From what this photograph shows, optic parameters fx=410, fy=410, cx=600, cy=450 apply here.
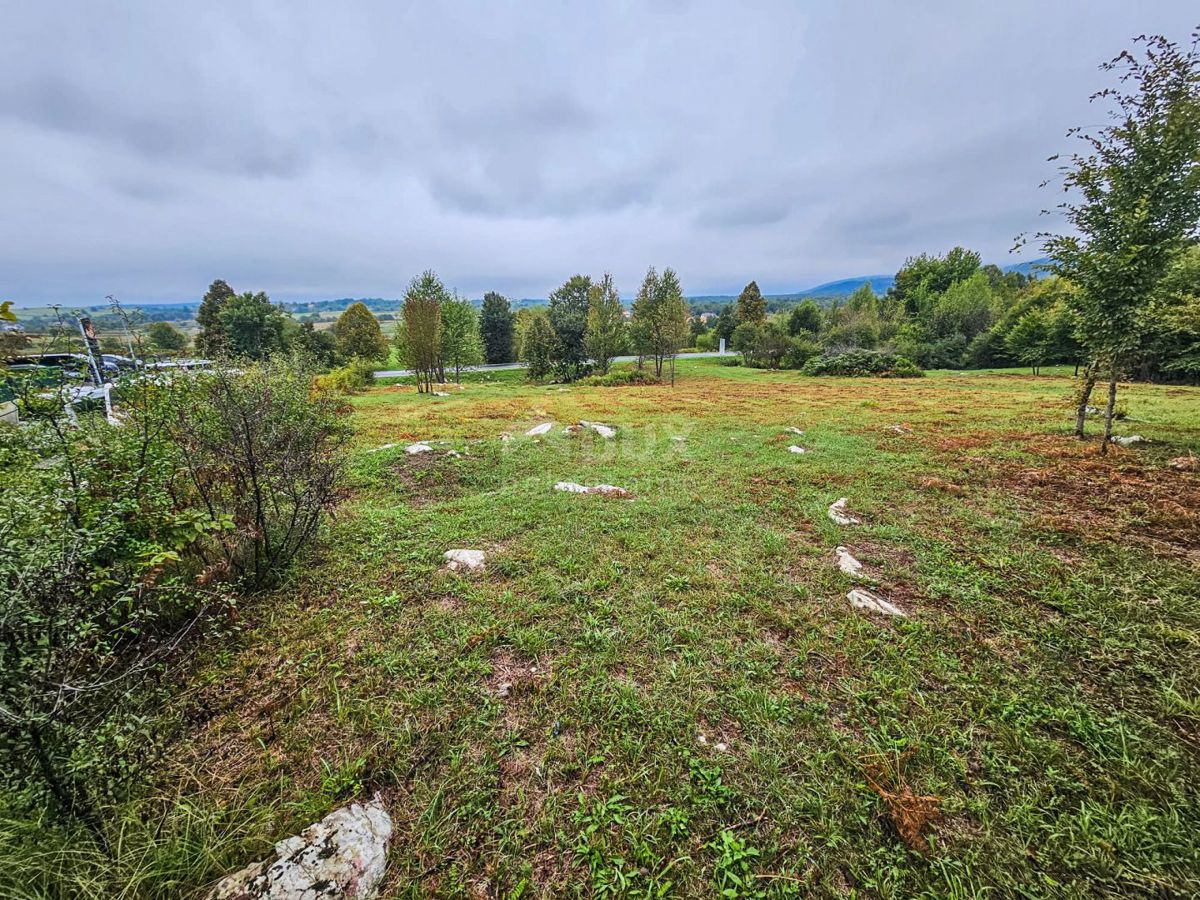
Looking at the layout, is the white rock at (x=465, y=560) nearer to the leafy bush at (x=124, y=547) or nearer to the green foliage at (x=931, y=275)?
the leafy bush at (x=124, y=547)

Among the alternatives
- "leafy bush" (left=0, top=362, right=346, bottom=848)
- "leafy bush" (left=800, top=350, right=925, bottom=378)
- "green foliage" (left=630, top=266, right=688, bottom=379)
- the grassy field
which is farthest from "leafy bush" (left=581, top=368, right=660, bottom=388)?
"leafy bush" (left=0, top=362, right=346, bottom=848)

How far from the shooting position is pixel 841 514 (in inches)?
232

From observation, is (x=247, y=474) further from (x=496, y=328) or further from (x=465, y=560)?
(x=496, y=328)

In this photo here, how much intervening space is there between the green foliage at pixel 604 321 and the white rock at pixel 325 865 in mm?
28460

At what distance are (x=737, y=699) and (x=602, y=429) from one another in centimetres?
915

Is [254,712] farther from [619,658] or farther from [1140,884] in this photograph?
[1140,884]

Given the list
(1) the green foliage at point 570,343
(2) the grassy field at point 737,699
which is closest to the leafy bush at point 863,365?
(1) the green foliage at point 570,343

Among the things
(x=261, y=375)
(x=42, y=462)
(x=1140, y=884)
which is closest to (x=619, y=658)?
(x=1140, y=884)

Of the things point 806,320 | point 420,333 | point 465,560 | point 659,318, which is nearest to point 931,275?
point 806,320

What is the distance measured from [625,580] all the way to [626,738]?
5.85 ft

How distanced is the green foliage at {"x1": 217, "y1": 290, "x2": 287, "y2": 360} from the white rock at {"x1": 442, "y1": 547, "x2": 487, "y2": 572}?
1383 inches

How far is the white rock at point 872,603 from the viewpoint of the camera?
3809 mm

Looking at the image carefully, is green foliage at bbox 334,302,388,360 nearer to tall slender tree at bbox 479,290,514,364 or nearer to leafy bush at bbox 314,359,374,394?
leafy bush at bbox 314,359,374,394

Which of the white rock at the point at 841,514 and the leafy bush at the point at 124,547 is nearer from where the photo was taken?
the leafy bush at the point at 124,547
